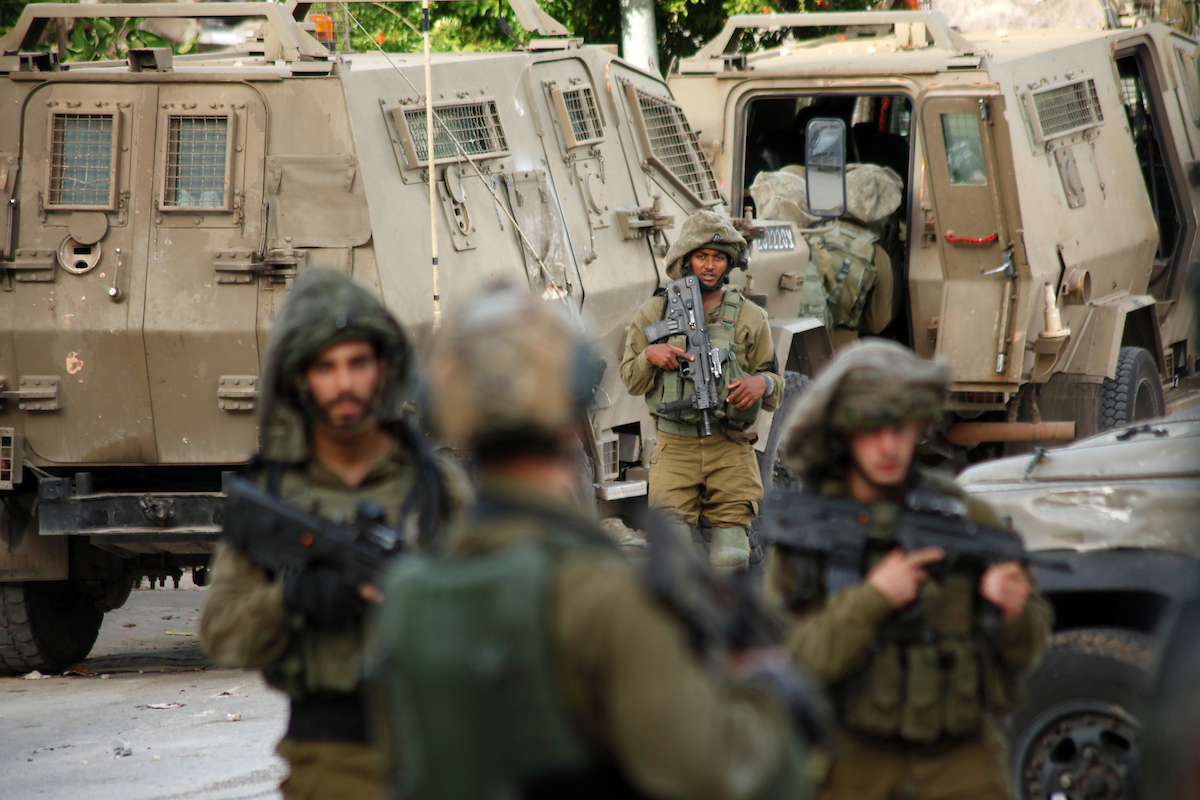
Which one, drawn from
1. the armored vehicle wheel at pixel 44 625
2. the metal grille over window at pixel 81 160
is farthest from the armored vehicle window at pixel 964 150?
the armored vehicle wheel at pixel 44 625

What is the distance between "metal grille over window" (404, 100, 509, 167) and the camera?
6.37m

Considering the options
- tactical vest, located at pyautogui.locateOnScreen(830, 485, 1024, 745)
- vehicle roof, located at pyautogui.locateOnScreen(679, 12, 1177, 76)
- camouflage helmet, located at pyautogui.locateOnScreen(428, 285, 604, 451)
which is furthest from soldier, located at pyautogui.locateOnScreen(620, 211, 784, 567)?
camouflage helmet, located at pyautogui.locateOnScreen(428, 285, 604, 451)

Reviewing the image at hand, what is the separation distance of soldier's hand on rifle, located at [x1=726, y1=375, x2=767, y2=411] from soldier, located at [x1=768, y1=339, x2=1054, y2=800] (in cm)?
340

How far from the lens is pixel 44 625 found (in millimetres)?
6824

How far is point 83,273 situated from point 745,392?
8.99 feet

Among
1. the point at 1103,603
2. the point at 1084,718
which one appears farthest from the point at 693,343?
the point at 1084,718

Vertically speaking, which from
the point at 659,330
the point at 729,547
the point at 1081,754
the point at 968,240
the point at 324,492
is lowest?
the point at 1081,754

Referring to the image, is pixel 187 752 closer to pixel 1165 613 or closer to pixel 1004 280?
pixel 1165 613

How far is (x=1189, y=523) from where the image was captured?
3.49 metres

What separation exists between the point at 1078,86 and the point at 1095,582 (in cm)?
655

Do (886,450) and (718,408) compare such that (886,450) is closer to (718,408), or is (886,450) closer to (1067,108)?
(718,408)

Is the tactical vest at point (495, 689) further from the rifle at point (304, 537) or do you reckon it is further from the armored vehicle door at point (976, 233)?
the armored vehicle door at point (976, 233)

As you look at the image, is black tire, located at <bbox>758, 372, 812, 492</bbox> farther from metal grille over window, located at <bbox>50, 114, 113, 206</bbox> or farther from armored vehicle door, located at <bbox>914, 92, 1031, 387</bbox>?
metal grille over window, located at <bbox>50, 114, 113, 206</bbox>

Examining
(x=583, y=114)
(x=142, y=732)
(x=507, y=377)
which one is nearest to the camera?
(x=507, y=377)
